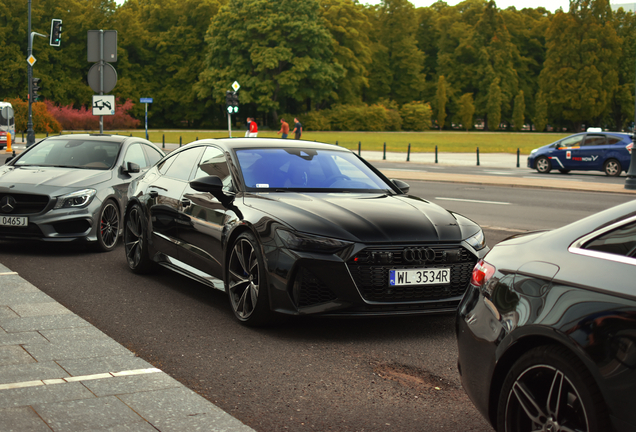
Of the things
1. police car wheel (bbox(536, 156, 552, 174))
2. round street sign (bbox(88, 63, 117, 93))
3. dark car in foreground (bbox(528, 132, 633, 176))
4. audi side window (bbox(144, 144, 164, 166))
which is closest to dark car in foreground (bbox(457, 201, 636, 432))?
audi side window (bbox(144, 144, 164, 166))

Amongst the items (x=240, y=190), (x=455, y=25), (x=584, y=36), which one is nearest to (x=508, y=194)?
(x=240, y=190)

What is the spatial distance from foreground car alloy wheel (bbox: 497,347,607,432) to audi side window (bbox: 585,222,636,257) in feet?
1.46

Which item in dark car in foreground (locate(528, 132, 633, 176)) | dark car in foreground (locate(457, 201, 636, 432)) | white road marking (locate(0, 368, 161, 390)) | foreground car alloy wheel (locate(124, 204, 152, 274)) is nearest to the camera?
dark car in foreground (locate(457, 201, 636, 432))

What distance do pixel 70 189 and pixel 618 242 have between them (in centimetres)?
727

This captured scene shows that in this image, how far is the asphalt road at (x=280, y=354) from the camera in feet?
13.0

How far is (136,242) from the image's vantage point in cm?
792

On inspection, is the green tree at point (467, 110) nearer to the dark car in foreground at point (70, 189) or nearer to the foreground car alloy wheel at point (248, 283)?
the dark car in foreground at point (70, 189)

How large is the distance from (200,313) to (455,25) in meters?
103

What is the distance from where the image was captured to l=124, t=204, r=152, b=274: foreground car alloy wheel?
7.70 meters

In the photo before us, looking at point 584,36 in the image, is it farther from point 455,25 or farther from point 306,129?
point 306,129

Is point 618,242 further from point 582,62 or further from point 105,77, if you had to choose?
point 582,62

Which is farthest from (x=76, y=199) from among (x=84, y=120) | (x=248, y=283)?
(x=84, y=120)

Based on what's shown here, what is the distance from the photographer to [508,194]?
1867 cm

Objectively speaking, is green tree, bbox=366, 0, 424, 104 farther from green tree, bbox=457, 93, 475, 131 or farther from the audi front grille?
the audi front grille
